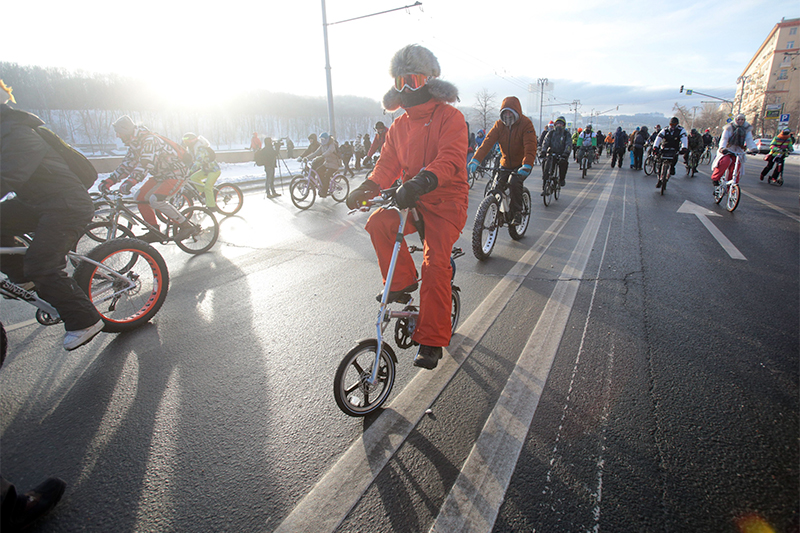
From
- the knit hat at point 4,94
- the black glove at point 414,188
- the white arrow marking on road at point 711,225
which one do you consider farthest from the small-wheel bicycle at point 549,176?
the knit hat at point 4,94

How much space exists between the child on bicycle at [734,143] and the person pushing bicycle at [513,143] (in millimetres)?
5876

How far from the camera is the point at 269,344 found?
10.9ft

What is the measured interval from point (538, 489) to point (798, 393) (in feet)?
6.78

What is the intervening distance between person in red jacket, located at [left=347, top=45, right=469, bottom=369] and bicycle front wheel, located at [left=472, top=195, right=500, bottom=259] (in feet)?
8.73

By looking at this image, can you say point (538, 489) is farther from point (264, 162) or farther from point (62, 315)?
point (264, 162)

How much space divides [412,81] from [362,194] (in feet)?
2.62

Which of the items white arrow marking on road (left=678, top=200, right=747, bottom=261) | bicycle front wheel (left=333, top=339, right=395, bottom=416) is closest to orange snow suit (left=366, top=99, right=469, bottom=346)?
bicycle front wheel (left=333, top=339, right=395, bottom=416)

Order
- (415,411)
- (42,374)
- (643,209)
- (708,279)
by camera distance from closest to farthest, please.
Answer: (415,411) < (42,374) < (708,279) < (643,209)

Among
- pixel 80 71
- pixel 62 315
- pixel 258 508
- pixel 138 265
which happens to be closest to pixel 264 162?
pixel 138 265

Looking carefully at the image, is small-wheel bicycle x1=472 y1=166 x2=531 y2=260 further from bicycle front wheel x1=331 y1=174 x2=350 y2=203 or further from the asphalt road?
bicycle front wheel x1=331 y1=174 x2=350 y2=203

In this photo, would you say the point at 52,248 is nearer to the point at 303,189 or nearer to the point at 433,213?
the point at 433,213

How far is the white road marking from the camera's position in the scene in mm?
1751

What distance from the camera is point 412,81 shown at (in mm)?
2531

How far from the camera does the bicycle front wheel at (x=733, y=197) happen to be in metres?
8.55
